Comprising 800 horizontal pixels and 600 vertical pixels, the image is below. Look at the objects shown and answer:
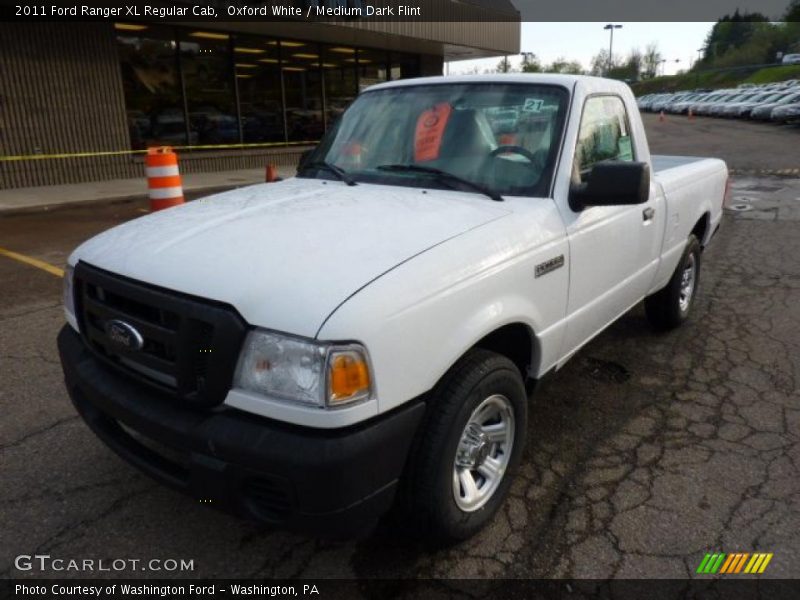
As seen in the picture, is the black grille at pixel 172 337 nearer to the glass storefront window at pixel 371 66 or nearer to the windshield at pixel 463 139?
the windshield at pixel 463 139

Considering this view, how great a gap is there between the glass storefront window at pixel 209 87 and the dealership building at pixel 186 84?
0.08 feet

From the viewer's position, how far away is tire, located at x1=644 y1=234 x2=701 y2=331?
4579mm

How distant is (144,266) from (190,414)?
0.57 m

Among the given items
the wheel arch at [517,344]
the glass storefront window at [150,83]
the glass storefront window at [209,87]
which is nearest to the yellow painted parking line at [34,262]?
the wheel arch at [517,344]

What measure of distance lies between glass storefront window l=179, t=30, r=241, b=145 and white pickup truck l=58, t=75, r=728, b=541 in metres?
13.1

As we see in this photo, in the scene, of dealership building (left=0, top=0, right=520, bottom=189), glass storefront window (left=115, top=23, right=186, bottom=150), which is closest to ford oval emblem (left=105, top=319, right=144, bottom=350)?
dealership building (left=0, top=0, right=520, bottom=189)

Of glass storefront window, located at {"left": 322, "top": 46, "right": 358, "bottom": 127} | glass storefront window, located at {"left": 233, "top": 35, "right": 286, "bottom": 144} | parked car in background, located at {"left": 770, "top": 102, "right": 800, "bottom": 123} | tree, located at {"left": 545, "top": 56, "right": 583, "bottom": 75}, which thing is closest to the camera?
glass storefront window, located at {"left": 233, "top": 35, "right": 286, "bottom": 144}

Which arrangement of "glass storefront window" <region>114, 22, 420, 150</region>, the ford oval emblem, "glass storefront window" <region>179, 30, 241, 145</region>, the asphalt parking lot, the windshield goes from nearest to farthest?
1. the ford oval emblem
2. the asphalt parking lot
3. the windshield
4. "glass storefront window" <region>114, 22, 420, 150</region>
5. "glass storefront window" <region>179, 30, 241, 145</region>

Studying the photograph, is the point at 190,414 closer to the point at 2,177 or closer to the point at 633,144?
the point at 633,144

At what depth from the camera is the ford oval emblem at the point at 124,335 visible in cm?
216

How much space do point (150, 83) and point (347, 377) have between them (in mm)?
14636

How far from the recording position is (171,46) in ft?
47.4

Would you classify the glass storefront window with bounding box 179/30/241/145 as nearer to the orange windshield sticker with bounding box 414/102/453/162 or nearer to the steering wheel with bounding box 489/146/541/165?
the orange windshield sticker with bounding box 414/102/453/162

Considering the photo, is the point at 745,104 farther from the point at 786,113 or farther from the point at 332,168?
the point at 332,168
